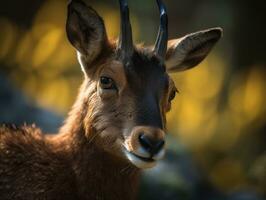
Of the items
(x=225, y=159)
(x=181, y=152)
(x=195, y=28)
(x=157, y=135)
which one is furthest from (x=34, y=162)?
(x=195, y=28)

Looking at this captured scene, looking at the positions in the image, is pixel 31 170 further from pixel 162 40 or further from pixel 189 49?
pixel 189 49

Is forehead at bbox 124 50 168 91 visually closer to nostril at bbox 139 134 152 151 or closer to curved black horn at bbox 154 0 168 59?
curved black horn at bbox 154 0 168 59

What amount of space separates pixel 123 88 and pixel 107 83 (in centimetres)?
23

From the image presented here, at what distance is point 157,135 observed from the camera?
25.7 feet

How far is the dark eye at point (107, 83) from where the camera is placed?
8.50 m

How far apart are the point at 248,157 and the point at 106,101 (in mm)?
8537

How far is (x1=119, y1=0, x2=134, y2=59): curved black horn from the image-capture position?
28.2 feet

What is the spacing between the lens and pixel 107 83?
854cm

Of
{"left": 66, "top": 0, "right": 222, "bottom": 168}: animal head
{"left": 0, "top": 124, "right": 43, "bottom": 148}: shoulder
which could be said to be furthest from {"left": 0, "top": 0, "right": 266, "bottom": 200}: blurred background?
{"left": 66, "top": 0, "right": 222, "bottom": 168}: animal head

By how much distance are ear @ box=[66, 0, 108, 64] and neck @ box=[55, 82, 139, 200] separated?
1.97 feet

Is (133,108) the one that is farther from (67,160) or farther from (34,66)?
(34,66)

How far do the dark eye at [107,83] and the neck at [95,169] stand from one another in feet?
1.32

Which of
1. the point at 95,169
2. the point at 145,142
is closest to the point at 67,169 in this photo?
the point at 95,169

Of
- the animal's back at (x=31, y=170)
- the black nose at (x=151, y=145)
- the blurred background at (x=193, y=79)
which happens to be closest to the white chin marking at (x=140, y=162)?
the black nose at (x=151, y=145)
